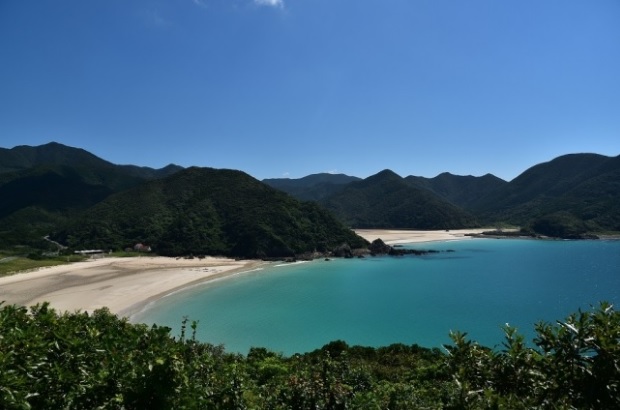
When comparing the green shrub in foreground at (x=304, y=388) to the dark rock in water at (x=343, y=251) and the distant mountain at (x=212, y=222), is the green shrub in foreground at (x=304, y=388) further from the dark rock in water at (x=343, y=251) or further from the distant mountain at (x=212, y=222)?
the dark rock in water at (x=343, y=251)

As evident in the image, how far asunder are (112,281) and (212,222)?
150ft

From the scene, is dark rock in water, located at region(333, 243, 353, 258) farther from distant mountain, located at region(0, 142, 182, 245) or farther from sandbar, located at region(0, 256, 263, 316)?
distant mountain, located at region(0, 142, 182, 245)

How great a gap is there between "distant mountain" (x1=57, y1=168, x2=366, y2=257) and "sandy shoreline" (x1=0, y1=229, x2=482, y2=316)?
8896mm

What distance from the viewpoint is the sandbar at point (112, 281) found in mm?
48375

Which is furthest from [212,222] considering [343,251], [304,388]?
[304,388]

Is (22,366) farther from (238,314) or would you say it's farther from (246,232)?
(246,232)

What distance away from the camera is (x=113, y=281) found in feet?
205

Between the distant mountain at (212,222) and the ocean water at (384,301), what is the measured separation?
1609 cm

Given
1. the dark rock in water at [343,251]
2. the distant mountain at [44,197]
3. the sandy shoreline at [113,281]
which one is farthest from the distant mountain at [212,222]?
the distant mountain at [44,197]

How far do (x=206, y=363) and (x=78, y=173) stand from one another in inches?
8803

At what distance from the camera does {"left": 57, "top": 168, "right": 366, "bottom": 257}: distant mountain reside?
99062 millimetres

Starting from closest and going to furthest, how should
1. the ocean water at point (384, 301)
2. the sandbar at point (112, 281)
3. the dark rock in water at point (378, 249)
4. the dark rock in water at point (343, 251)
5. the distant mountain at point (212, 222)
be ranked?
the ocean water at point (384, 301)
the sandbar at point (112, 281)
the distant mountain at point (212, 222)
the dark rock in water at point (343, 251)
the dark rock in water at point (378, 249)

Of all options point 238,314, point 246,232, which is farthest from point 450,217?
point 238,314

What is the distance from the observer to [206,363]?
27.5 ft
